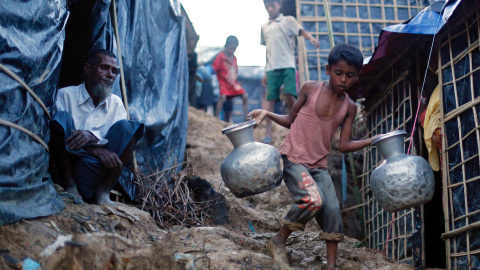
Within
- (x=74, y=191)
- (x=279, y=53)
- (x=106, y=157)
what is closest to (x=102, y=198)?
(x=74, y=191)

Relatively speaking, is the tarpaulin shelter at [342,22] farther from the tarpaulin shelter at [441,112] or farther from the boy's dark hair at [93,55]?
the boy's dark hair at [93,55]

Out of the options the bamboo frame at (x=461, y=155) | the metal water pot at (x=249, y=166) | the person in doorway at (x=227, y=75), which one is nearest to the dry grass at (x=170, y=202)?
the metal water pot at (x=249, y=166)

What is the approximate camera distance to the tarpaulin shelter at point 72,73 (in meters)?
2.73

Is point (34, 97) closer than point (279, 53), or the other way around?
point (34, 97)

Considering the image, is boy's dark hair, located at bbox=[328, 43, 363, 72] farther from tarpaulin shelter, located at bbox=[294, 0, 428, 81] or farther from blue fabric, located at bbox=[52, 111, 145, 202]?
tarpaulin shelter, located at bbox=[294, 0, 428, 81]

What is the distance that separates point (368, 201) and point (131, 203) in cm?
231

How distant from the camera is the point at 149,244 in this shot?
7.57 ft

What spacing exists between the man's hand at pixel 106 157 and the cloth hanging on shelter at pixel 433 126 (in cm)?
214

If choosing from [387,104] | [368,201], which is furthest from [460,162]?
[368,201]

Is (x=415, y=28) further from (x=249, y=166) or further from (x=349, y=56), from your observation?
(x=249, y=166)

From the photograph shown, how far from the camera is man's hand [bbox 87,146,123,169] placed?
3.44 meters

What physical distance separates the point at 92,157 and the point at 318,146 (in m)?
1.50

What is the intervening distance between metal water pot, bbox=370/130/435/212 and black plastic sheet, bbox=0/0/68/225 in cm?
180

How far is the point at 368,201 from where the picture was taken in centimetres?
514
